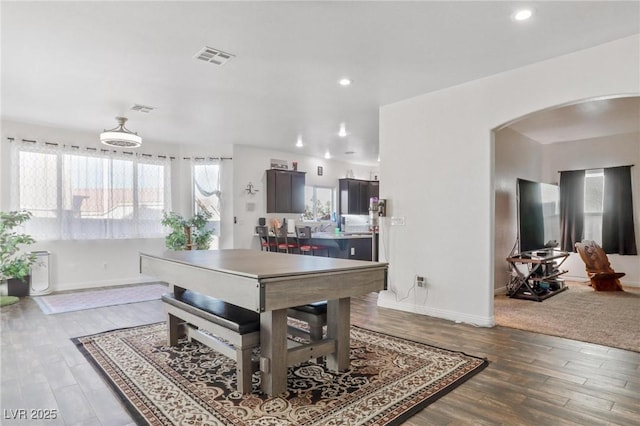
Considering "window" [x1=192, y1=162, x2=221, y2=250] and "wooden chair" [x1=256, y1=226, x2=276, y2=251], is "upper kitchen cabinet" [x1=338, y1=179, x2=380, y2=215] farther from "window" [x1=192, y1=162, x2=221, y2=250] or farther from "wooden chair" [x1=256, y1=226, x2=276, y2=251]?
"window" [x1=192, y1=162, x2=221, y2=250]

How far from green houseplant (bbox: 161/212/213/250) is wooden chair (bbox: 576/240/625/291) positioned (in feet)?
21.5

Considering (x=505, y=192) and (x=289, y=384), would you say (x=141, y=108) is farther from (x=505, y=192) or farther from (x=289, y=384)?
(x=505, y=192)

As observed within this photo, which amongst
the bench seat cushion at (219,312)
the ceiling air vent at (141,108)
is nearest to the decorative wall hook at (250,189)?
the ceiling air vent at (141,108)

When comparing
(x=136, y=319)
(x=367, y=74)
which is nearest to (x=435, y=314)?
(x=367, y=74)

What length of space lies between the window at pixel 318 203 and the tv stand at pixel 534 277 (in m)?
4.48

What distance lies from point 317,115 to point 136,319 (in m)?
3.50

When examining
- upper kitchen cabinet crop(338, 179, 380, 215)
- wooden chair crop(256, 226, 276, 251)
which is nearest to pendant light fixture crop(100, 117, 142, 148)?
wooden chair crop(256, 226, 276, 251)

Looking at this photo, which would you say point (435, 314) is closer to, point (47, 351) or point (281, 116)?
point (281, 116)

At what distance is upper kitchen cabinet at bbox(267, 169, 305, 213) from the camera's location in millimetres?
7828

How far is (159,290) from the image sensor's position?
236 inches

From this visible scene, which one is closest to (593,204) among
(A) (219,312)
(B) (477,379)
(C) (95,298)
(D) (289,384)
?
(B) (477,379)

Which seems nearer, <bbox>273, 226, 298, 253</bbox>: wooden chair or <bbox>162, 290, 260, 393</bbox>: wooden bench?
<bbox>162, 290, 260, 393</bbox>: wooden bench

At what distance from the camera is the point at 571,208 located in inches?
280

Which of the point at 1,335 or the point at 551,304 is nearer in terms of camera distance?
the point at 1,335
